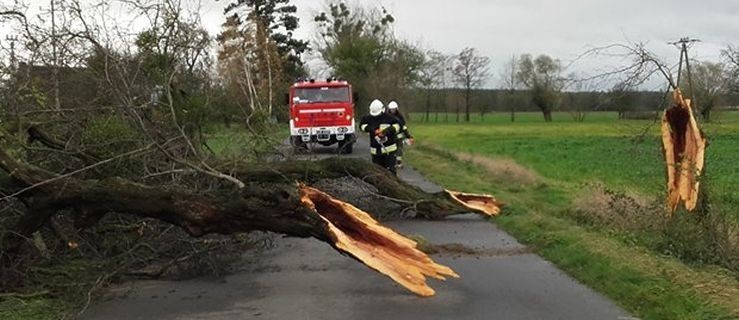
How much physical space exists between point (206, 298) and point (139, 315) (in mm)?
747

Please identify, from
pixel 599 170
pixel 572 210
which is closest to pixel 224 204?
pixel 572 210

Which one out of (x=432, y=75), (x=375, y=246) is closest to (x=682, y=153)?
(x=375, y=246)

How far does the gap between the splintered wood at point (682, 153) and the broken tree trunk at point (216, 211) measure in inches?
151

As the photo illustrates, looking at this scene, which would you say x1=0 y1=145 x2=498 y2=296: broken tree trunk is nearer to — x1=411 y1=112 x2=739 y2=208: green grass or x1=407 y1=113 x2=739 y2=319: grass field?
x1=407 y1=113 x2=739 y2=319: grass field

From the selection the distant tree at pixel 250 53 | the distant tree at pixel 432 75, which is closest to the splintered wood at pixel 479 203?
the distant tree at pixel 250 53

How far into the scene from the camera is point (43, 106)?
30.4ft

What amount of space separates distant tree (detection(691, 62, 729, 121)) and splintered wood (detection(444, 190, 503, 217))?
3.42 meters

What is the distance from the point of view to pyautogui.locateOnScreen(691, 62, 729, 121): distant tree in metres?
10.4

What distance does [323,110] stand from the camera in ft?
98.1

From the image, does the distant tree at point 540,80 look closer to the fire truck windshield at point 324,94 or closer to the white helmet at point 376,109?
the fire truck windshield at point 324,94

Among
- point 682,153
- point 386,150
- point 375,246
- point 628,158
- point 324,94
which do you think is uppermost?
point 324,94

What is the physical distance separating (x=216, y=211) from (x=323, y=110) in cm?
2230

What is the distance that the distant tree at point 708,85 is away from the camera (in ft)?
34.2

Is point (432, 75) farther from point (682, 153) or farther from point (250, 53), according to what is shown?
point (682, 153)
